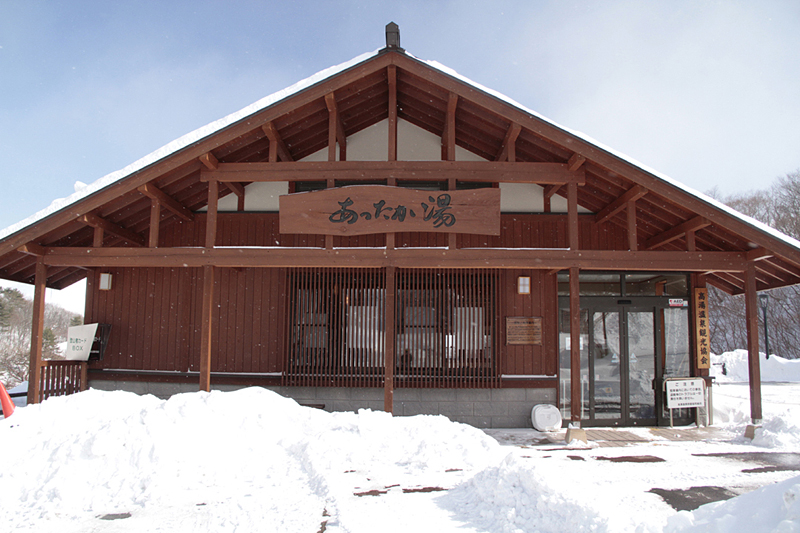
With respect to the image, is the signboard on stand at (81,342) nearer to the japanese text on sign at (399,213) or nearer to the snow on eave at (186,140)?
the snow on eave at (186,140)

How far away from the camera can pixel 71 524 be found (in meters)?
4.40

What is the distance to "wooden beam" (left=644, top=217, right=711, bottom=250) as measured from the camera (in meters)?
7.85

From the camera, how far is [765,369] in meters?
21.5

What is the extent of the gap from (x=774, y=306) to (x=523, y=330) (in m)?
28.0

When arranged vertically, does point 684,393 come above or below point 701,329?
below

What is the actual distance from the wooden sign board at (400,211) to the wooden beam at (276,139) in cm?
129

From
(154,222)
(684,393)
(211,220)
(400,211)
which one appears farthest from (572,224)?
(154,222)

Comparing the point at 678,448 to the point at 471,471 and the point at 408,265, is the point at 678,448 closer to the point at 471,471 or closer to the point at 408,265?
the point at 471,471

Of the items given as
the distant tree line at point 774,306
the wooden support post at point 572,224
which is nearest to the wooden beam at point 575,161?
the wooden support post at point 572,224

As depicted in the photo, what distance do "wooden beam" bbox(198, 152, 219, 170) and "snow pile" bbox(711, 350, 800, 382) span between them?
20960 millimetres

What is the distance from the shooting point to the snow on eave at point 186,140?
7.72m

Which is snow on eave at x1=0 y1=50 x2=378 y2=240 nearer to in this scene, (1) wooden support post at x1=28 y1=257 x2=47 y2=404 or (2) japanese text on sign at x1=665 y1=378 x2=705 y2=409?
(1) wooden support post at x1=28 y1=257 x2=47 y2=404

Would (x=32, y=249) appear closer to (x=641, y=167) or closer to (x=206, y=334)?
(x=206, y=334)

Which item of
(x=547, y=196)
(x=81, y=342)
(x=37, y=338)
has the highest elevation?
(x=547, y=196)
